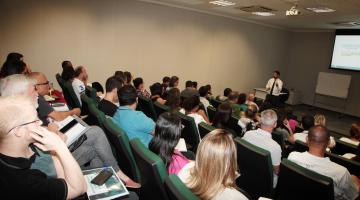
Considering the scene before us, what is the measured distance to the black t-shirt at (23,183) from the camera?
1085 millimetres

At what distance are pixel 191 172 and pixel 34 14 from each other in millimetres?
5697

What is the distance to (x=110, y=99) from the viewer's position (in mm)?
3410

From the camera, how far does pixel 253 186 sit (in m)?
2.43

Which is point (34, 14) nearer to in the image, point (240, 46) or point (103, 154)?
point (103, 154)

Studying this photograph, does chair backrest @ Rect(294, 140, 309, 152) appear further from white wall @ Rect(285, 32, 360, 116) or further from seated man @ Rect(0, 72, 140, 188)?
white wall @ Rect(285, 32, 360, 116)

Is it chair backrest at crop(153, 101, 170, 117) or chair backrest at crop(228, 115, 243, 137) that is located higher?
chair backrest at crop(153, 101, 170, 117)

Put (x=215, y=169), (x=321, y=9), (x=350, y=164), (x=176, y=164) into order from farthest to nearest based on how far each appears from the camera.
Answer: (x=321, y=9) → (x=350, y=164) → (x=176, y=164) → (x=215, y=169)

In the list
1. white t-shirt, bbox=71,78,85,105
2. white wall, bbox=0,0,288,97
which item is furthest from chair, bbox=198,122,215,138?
white wall, bbox=0,0,288,97

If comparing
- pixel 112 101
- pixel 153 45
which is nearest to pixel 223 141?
pixel 112 101

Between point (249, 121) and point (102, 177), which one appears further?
point (249, 121)

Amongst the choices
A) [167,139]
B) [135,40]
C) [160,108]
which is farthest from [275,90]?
[167,139]

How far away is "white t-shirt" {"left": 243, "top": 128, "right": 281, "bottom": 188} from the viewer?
259 cm

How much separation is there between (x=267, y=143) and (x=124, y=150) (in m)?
1.49

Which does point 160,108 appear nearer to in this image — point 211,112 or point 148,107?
point 148,107
